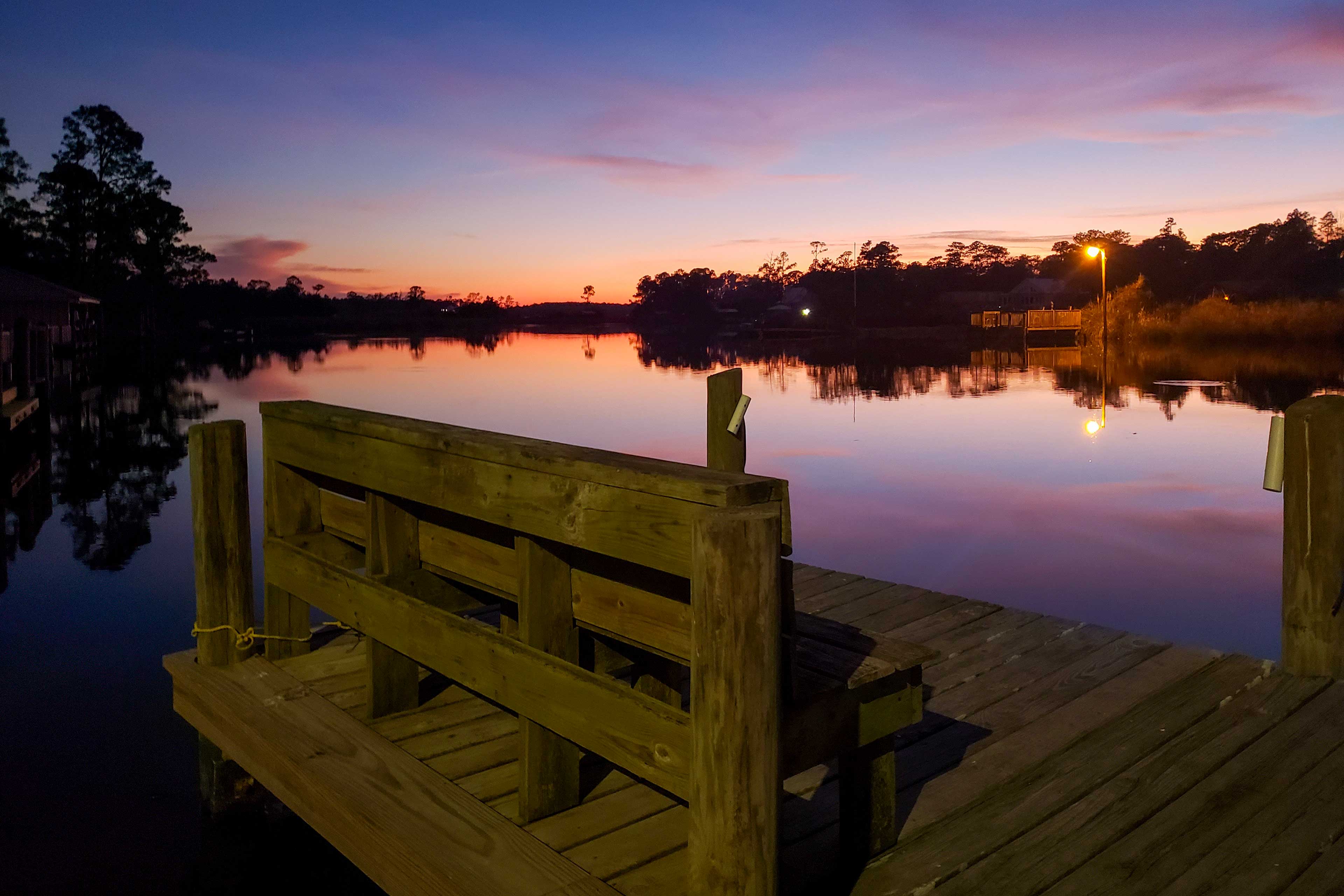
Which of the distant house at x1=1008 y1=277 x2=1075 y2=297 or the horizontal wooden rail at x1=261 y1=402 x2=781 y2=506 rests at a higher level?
A: the distant house at x1=1008 y1=277 x2=1075 y2=297

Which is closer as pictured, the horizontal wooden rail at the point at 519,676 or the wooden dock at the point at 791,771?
the horizontal wooden rail at the point at 519,676

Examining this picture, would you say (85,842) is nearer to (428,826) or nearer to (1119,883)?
(428,826)

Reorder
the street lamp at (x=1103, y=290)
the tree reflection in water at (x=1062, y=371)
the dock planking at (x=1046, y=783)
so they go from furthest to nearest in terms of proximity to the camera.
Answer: the street lamp at (x=1103, y=290), the tree reflection in water at (x=1062, y=371), the dock planking at (x=1046, y=783)

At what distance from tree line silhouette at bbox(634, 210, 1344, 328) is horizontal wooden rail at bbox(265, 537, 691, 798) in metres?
76.6

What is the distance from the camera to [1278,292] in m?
93.9

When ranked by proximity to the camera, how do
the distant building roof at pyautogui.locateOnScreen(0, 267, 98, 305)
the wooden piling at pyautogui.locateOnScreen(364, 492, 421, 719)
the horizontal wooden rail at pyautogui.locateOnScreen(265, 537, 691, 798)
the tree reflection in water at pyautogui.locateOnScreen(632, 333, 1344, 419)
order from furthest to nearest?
the tree reflection in water at pyautogui.locateOnScreen(632, 333, 1344, 419)
the distant building roof at pyautogui.locateOnScreen(0, 267, 98, 305)
the wooden piling at pyautogui.locateOnScreen(364, 492, 421, 719)
the horizontal wooden rail at pyautogui.locateOnScreen(265, 537, 691, 798)

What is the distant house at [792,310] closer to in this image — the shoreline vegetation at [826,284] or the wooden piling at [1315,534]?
the shoreline vegetation at [826,284]

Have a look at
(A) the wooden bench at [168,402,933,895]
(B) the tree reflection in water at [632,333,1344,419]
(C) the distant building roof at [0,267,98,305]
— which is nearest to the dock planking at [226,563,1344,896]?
(A) the wooden bench at [168,402,933,895]

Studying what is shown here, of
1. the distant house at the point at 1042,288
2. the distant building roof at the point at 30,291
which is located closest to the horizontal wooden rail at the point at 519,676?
the distant building roof at the point at 30,291

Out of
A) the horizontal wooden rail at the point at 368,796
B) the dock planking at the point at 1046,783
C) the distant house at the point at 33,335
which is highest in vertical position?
the distant house at the point at 33,335

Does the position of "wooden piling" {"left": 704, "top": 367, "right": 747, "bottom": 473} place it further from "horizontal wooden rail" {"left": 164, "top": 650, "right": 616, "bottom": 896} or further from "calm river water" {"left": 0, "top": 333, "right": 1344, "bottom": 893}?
"calm river water" {"left": 0, "top": 333, "right": 1344, "bottom": 893}

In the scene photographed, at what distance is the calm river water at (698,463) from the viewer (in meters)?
6.49

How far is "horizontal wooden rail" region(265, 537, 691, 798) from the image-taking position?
319 cm

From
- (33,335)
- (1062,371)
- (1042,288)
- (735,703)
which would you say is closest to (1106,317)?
(1062,371)
